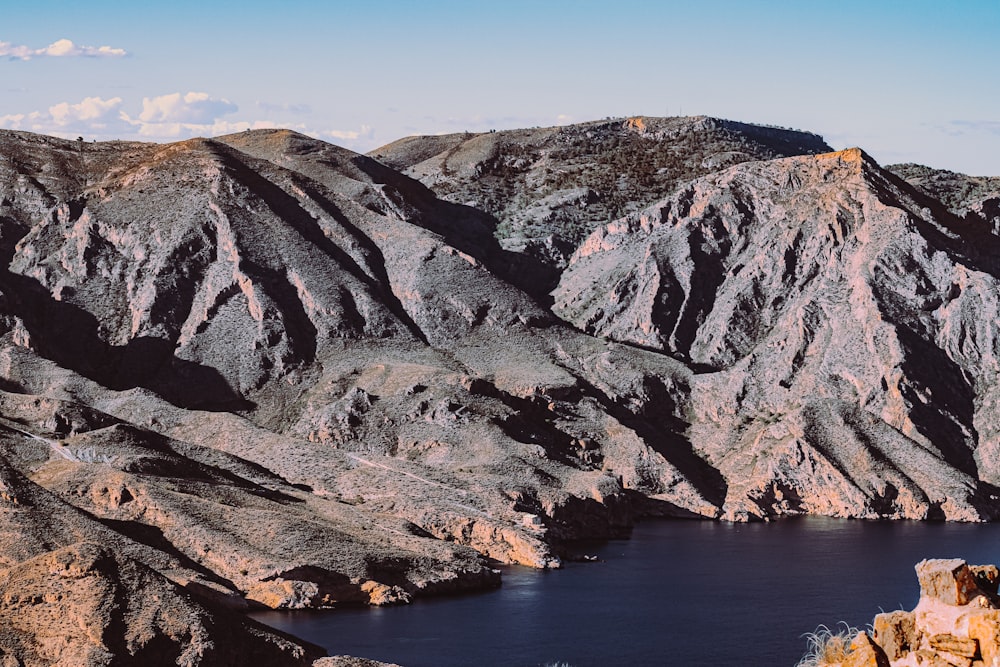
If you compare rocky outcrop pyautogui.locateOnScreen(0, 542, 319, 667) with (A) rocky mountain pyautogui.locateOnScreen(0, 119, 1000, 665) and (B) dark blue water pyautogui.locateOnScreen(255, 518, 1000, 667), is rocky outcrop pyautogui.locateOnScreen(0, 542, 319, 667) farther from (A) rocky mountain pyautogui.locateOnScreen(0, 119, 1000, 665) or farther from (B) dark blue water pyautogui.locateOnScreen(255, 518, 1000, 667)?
(A) rocky mountain pyautogui.locateOnScreen(0, 119, 1000, 665)

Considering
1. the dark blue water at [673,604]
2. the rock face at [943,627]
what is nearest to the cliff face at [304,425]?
the dark blue water at [673,604]

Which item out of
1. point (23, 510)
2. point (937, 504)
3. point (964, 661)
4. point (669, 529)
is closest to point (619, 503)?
point (669, 529)

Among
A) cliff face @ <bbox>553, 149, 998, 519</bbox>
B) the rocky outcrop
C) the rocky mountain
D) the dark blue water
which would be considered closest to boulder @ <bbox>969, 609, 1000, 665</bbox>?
the rocky outcrop

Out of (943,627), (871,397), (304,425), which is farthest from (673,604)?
(943,627)

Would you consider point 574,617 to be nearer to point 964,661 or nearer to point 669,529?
point 669,529

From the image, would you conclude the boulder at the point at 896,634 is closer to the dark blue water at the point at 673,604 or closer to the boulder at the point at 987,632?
the boulder at the point at 987,632

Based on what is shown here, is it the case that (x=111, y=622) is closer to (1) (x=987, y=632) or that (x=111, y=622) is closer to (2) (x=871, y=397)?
(1) (x=987, y=632)
